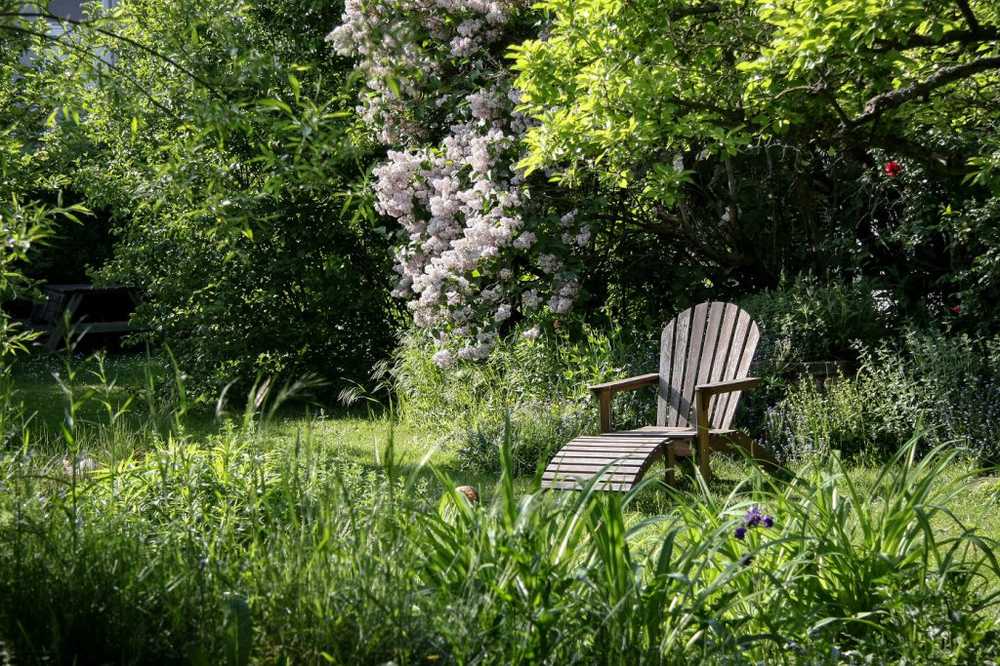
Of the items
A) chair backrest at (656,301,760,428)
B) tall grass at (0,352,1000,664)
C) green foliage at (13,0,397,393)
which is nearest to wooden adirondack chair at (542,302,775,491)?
chair backrest at (656,301,760,428)

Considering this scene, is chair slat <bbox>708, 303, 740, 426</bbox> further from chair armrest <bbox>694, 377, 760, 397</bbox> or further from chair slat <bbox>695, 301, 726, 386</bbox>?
chair armrest <bbox>694, 377, 760, 397</bbox>

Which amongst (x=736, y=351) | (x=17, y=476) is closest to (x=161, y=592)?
(x=17, y=476)

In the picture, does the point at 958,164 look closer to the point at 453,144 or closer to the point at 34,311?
the point at 453,144

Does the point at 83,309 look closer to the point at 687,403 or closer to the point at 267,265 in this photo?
the point at 267,265

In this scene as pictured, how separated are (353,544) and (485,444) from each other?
4299mm

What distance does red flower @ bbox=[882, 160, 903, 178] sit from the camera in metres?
7.43

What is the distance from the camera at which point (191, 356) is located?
1001cm

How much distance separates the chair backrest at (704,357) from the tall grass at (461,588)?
2849mm

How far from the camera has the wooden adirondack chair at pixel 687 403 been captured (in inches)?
215

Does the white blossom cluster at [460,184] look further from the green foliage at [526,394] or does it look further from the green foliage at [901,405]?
the green foliage at [901,405]

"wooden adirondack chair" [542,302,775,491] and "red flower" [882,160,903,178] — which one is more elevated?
"red flower" [882,160,903,178]

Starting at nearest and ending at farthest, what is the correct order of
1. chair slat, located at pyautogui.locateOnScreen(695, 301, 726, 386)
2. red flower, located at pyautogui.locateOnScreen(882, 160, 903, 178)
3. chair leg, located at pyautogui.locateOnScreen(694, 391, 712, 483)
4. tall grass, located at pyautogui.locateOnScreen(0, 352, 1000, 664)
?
tall grass, located at pyautogui.locateOnScreen(0, 352, 1000, 664)
chair leg, located at pyautogui.locateOnScreen(694, 391, 712, 483)
chair slat, located at pyautogui.locateOnScreen(695, 301, 726, 386)
red flower, located at pyautogui.locateOnScreen(882, 160, 903, 178)

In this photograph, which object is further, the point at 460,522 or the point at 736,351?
the point at 736,351

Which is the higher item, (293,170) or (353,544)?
(293,170)
